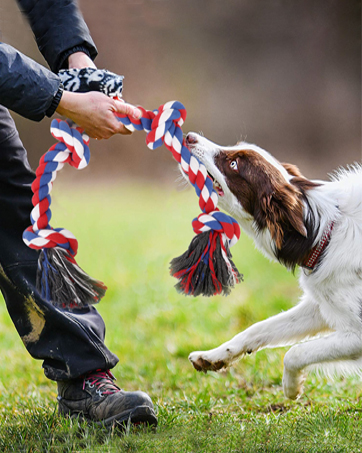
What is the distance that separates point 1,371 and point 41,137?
253 inches

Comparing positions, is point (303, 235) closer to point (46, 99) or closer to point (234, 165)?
point (234, 165)

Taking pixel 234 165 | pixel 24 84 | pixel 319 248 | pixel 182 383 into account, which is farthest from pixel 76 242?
pixel 182 383

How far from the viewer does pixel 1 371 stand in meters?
3.19

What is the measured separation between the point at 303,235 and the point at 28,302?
3.91 feet

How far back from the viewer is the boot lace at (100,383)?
2.27m

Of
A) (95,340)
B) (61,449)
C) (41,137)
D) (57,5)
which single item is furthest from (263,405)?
(41,137)

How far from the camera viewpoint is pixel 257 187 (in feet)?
7.67

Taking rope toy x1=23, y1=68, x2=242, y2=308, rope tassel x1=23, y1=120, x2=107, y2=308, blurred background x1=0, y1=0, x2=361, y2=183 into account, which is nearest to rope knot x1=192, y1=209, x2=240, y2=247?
rope toy x1=23, y1=68, x2=242, y2=308

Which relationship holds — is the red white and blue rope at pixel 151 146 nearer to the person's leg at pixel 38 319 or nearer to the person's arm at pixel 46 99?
the person's arm at pixel 46 99

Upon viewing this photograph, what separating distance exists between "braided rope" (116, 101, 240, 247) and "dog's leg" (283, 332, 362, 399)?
64cm

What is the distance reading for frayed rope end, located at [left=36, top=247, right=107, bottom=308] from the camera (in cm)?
195

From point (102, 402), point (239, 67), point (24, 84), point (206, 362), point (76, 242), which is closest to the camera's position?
point (24, 84)

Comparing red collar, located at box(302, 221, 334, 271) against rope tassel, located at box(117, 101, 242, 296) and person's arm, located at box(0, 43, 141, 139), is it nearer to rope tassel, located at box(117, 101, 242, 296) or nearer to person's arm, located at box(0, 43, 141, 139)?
rope tassel, located at box(117, 101, 242, 296)

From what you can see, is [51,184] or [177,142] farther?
[177,142]
